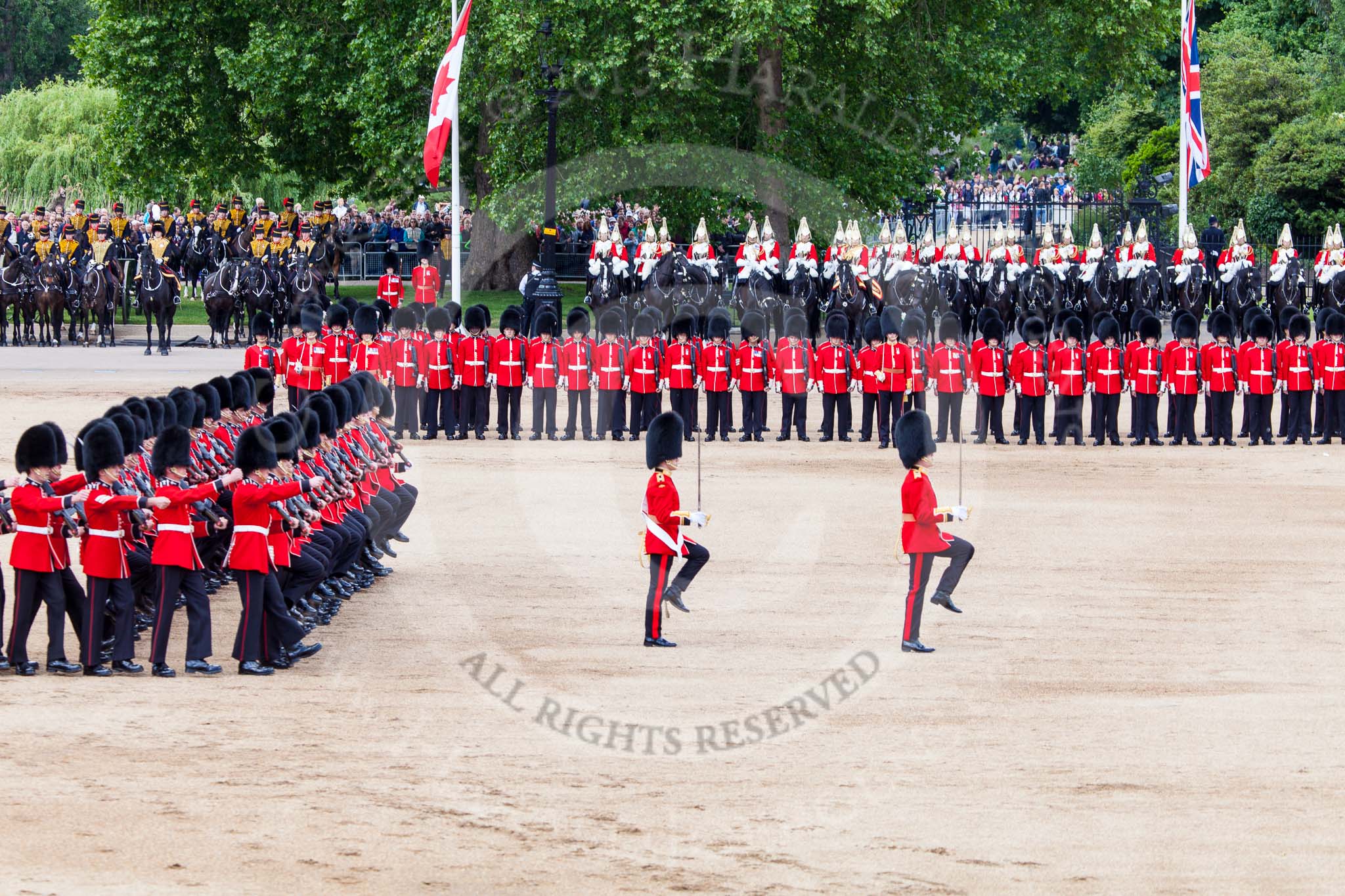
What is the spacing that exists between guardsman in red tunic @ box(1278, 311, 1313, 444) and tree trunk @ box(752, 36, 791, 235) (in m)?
10.7

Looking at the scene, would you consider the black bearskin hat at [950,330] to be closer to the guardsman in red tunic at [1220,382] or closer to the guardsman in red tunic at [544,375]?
the guardsman in red tunic at [1220,382]

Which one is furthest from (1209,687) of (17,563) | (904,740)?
(17,563)

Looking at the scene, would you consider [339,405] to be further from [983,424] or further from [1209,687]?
[983,424]

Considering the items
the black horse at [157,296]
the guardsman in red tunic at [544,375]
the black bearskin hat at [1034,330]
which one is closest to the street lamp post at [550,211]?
the black horse at [157,296]

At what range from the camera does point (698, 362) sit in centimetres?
1828

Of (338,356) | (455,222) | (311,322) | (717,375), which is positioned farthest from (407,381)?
(455,222)

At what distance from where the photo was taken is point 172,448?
9617 mm

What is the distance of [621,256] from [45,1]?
1358 inches

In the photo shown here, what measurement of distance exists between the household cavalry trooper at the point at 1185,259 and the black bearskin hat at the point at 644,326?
7.54m

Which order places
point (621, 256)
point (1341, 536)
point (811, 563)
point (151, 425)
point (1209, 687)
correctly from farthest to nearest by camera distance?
point (621, 256)
point (1341, 536)
point (811, 563)
point (151, 425)
point (1209, 687)

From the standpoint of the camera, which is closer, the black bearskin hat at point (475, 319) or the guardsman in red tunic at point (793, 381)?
the guardsman in red tunic at point (793, 381)

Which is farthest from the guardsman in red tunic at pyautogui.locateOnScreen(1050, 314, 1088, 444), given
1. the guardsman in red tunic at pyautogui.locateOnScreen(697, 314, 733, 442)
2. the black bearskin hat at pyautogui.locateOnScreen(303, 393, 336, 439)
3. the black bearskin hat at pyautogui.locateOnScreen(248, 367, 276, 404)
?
the black bearskin hat at pyautogui.locateOnScreen(303, 393, 336, 439)

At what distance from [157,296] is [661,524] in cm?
1600

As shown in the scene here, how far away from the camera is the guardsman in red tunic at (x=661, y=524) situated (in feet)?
32.2
